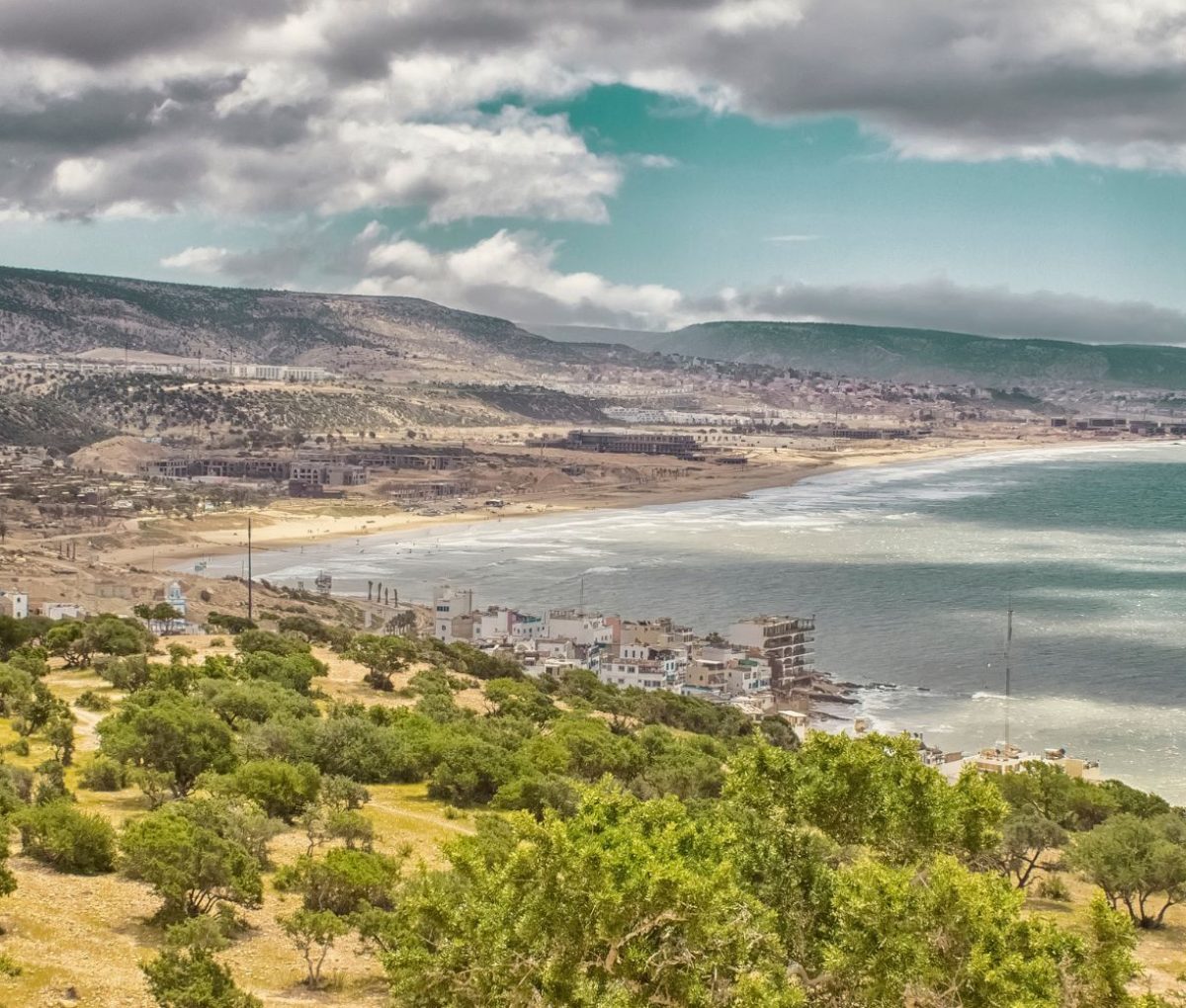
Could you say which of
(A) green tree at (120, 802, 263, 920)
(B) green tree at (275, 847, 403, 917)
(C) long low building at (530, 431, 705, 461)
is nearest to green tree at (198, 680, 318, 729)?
(A) green tree at (120, 802, 263, 920)

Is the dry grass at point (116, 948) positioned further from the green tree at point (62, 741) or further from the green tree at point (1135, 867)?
the green tree at point (1135, 867)

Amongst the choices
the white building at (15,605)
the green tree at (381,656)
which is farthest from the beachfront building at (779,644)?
the white building at (15,605)

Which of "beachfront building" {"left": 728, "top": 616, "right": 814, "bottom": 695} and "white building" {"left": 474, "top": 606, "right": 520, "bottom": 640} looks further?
"white building" {"left": 474, "top": 606, "right": 520, "bottom": 640}

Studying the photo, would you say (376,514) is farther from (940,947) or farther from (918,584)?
(940,947)

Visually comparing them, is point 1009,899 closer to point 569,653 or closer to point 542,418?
point 569,653

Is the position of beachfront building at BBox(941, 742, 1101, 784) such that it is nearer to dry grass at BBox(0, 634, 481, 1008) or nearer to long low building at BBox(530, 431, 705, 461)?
dry grass at BBox(0, 634, 481, 1008)

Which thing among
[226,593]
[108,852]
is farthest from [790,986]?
[226,593]

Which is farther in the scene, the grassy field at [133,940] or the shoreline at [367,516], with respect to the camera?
the shoreline at [367,516]
